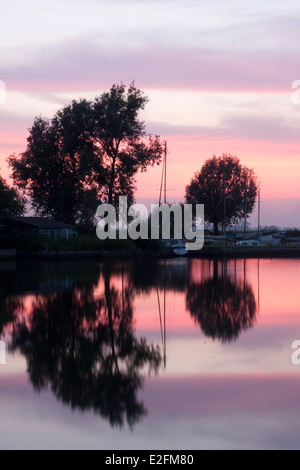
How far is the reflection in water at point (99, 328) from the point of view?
10289mm

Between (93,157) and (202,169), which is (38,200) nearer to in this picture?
(93,157)

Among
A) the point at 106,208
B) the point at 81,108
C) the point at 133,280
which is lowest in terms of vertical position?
the point at 133,280

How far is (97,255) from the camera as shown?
2347 inches

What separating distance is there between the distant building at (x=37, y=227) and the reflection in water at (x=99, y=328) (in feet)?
107

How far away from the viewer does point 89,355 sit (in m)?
13.1

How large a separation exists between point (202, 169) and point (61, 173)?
39378mm

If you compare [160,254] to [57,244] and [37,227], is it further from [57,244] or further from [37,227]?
[37,227]

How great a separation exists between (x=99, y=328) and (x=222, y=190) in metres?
92.8

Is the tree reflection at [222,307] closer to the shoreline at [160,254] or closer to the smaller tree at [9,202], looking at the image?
the shoreline at [160,254]

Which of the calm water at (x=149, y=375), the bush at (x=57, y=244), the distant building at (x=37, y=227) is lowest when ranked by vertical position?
the calm water at (x=149, y=375)

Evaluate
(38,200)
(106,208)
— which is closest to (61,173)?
(38,200)

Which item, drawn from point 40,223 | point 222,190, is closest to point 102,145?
point 40,223

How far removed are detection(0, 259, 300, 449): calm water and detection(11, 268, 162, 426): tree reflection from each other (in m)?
0.02

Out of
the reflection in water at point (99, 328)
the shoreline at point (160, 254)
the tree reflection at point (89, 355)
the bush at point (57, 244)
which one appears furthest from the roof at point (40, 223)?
the tree reflection at point (89, 355)
